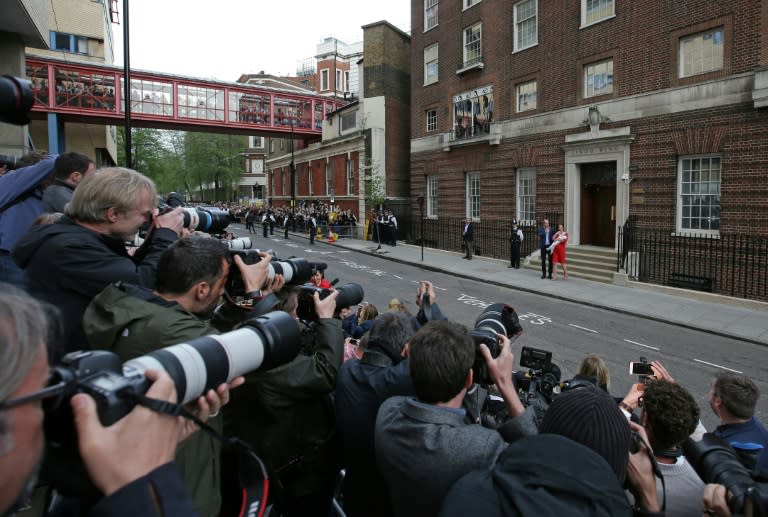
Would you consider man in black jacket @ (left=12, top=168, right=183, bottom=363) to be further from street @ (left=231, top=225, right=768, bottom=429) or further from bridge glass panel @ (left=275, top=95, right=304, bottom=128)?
bridge glass panel @ (left=275, top=95, right=304, bottom=128)

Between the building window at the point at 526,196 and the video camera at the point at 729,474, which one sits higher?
the building window at the point at 526,196

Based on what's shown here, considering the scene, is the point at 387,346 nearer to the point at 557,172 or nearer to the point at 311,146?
the point at 557,172

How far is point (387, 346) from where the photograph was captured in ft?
9.34

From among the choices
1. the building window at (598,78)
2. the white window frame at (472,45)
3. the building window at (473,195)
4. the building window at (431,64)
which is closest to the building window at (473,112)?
the white window frame at (472,45)

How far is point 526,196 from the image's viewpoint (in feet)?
69.8

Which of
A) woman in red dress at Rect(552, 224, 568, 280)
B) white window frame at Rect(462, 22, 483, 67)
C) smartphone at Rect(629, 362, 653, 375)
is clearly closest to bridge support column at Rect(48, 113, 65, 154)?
white window frame at Rect(462, 22, 483, 67)

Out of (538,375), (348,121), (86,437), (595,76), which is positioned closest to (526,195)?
(595,76)

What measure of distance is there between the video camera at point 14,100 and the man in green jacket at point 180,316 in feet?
3.79

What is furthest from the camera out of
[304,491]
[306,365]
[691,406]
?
[304,491]

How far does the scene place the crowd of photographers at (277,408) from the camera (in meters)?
1.08

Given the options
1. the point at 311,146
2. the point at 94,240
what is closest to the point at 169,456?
the point at 94,240

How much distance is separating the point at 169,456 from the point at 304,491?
1810 mm

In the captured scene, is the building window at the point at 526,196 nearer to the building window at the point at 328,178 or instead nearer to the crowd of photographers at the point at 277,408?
the crowd of photographers at the point at 277,408

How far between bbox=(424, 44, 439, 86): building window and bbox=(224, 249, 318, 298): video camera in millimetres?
25034
